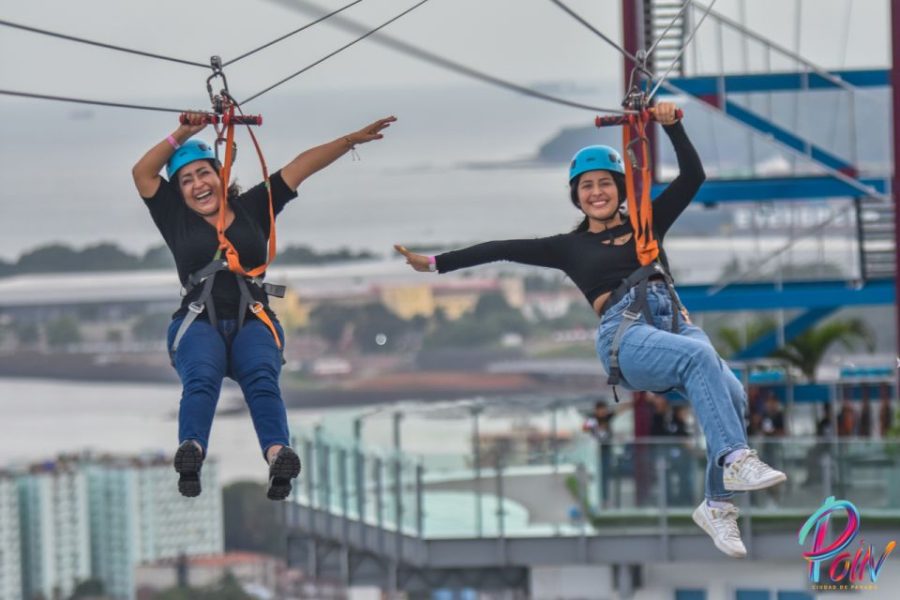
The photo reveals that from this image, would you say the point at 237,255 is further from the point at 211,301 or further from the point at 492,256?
the point at 492,256

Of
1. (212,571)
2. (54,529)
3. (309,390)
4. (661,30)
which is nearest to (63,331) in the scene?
(309,390)

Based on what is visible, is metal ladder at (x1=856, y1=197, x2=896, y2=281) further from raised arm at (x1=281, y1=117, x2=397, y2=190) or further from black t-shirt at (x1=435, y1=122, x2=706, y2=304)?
raised arm at (x1=281, y1=117, x2=397, y2=190)

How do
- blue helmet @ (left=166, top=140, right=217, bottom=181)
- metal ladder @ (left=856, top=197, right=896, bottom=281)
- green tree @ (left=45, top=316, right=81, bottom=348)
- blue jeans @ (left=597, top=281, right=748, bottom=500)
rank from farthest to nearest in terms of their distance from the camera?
1. green tree @ (left=45, top=316, right=81, bottom=348)
2. metal ladder @ (left=856, top=197, right=896, bottom=281)
3. blue helmet @ (left=166, top=140, right=217, bottom=181)
4. blue jeans @ (left=597, top=281, right=748, bottom=500)

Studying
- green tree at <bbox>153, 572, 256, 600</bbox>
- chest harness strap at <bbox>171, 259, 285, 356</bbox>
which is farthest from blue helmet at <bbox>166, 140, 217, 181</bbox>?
green tree at <bbox>153, 572, 256, 600</bbox>

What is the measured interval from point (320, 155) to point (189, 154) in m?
0.73

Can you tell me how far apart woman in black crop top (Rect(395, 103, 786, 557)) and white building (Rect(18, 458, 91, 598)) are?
102 meters

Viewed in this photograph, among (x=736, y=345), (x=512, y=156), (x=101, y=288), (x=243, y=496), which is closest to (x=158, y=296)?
(x=101, y=288)

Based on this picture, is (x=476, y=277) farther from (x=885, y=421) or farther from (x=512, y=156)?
(x=885, y=421)

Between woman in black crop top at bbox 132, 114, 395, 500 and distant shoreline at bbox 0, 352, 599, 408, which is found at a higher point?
woman in black crop top at bbox 132, 114, 395, 500

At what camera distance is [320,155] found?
13.0m

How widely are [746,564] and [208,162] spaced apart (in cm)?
1508

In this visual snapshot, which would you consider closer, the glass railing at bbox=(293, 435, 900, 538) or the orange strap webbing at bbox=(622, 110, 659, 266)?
the orange strap webbing at bbox=(622, 110, 659, 266)

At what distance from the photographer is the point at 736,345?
37.8 meters

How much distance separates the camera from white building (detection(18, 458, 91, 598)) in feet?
376
